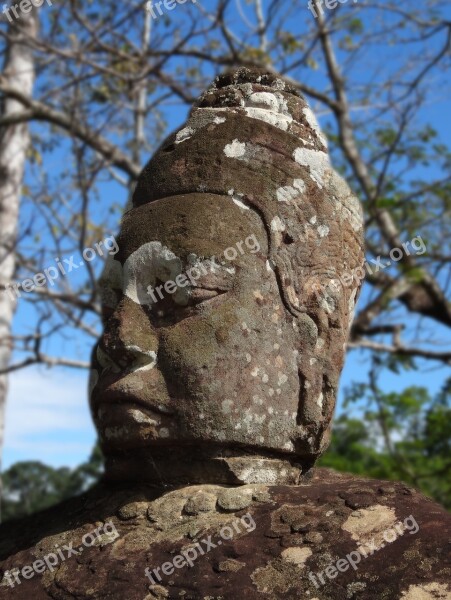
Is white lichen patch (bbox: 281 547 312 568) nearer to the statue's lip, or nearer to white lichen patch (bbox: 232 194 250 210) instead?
the statue's lip

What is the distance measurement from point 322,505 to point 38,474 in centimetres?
2808

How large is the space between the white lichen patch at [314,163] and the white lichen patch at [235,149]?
212 mm

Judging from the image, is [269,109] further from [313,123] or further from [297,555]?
[297,555]

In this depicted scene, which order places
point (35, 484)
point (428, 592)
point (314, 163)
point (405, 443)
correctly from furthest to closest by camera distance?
point (35, 484) → point (405, 443) → point (314, 163) → point (428, 592)

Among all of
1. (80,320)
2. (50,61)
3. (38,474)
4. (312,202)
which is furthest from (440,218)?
(38,474)

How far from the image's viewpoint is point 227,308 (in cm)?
276

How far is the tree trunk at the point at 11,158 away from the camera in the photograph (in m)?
8.92

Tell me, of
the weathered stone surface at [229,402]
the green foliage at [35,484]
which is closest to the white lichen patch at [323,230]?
the weathered stone surface at [229,402]

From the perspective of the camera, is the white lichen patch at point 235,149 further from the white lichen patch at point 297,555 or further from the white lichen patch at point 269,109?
the white lichen patch at point 297,555

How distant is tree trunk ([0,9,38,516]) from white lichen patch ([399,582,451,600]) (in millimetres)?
7243

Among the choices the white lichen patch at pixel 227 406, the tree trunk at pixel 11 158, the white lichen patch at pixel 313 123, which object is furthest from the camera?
the tree trunk at pixel 11 158

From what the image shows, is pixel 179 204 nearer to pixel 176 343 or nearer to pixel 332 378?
pixel 176 343

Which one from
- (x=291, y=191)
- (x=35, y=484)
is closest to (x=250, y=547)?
(x=291, y=191)

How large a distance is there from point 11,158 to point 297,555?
821 centimetres
